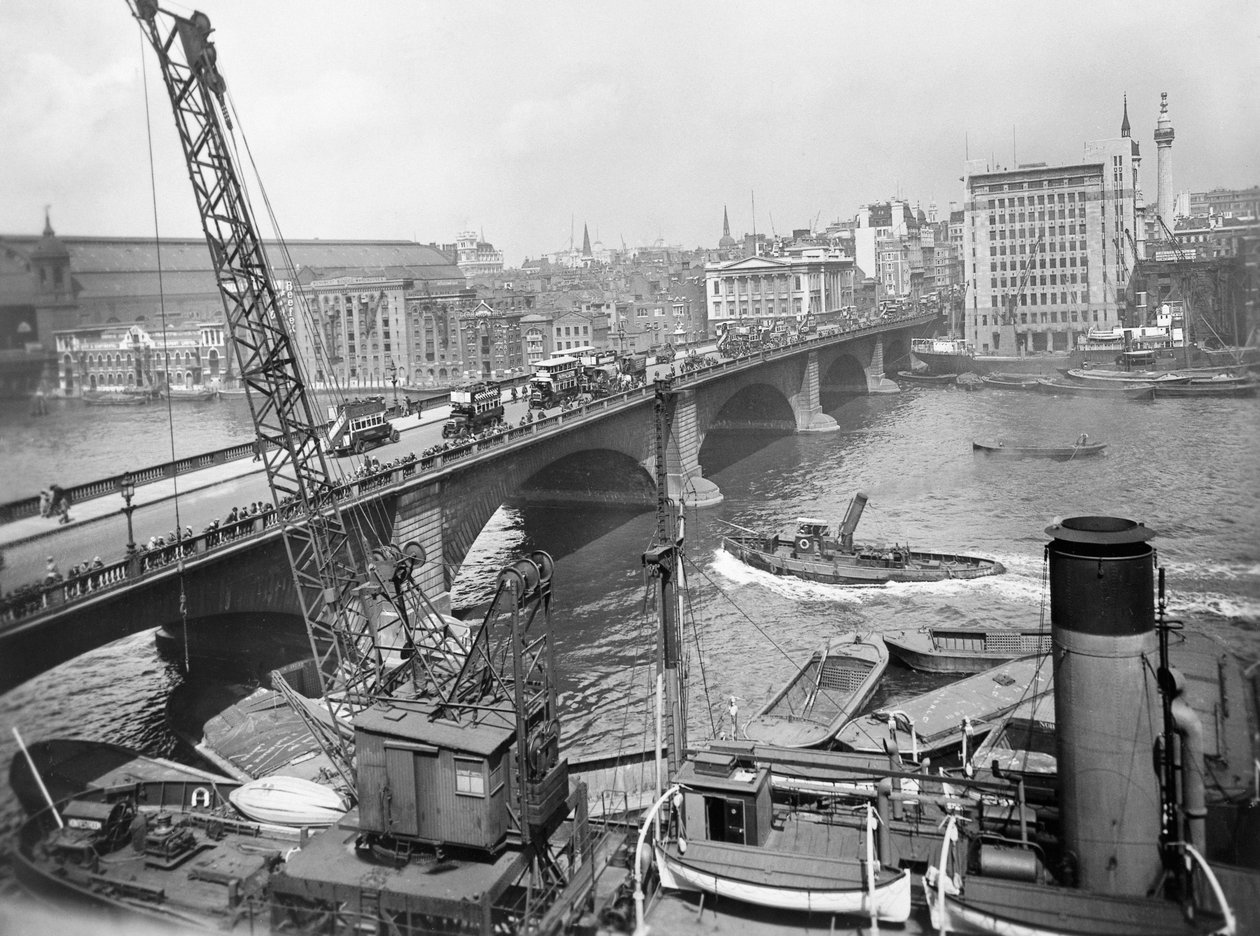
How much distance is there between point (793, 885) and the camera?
12359 mm

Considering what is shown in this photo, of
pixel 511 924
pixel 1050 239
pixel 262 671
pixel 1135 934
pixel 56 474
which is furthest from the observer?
pixel 1050 239

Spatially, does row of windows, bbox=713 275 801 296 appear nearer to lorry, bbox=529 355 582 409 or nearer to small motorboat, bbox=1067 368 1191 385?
small motorboat, bbox=1067 368 1191 385

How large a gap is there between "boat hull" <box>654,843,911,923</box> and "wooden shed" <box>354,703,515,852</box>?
279 centimetres

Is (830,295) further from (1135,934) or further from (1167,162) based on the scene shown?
(1135,934)

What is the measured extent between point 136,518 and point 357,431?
14611mm

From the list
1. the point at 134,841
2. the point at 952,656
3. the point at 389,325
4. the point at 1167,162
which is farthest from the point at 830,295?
the point at 134,841

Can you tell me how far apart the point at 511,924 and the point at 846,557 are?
2844 centimetres

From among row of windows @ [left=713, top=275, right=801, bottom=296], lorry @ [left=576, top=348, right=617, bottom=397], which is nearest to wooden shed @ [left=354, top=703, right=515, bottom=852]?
lorry @ [left=576, top=348, right=617, bottom=397]

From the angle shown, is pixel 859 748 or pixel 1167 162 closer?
pixel 859 748

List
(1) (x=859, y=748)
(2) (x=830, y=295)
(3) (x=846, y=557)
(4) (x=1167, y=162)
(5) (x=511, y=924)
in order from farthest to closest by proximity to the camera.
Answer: (2) (x=830, y=295) → (4) (x=1167, y=162) → (3) (x=846, y=557) → (1) (x=859, y=748) → (5) (x=511, y=924)

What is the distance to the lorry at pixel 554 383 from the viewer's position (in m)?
57.4

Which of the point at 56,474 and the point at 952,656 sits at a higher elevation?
the point at 56,474

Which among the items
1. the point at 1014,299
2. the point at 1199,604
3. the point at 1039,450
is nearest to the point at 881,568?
the point at 1199,604

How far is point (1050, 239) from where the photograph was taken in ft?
260
